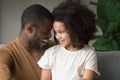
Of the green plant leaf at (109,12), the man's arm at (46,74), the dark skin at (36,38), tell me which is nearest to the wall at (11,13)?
the green plant leaf at (109,12)

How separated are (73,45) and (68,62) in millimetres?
77

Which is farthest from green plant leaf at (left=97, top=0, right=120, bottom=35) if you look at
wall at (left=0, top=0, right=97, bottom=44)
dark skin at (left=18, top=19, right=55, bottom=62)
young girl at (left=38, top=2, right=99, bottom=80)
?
young girl at (left=38, top=2, right=99, bottom=80)

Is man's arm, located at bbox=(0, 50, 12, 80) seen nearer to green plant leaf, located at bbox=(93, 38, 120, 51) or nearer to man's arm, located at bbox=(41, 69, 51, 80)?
man's arm, located at bbox=(41, 69, 51, 80)

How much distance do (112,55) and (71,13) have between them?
45 cm

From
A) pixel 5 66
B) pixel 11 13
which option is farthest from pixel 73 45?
pixel 11 13

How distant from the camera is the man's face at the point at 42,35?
144cm

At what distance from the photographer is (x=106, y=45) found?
233cm

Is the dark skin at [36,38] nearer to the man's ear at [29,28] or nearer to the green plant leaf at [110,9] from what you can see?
the man's ear at [29,28]

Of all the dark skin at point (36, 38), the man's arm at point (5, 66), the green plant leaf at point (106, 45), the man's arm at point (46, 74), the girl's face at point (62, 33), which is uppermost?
the girl's face at point (62, 33)

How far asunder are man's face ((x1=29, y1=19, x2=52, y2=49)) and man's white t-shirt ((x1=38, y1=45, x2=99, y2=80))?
3.5 inches

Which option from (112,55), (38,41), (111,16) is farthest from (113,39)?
(38,41)

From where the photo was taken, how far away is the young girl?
4.32ft

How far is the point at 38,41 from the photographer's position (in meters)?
1.48

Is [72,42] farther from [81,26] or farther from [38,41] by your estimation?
[38,41]
